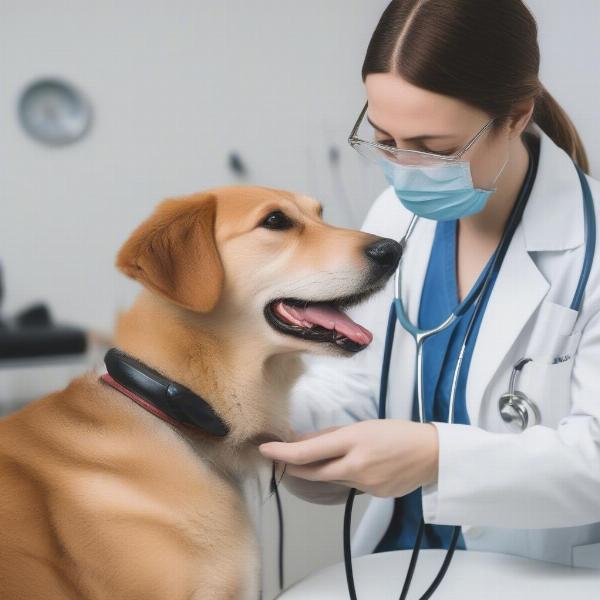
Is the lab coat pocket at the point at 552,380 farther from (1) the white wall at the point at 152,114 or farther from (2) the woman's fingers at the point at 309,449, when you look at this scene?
(1) the white wall at the point at 152,114

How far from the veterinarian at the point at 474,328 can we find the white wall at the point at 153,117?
1623 millimetres

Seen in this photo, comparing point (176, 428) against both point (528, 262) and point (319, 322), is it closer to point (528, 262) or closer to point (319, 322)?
point (319, 322)

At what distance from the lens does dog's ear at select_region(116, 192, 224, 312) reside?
929mm

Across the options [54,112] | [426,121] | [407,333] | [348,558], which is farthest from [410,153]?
[54,112]

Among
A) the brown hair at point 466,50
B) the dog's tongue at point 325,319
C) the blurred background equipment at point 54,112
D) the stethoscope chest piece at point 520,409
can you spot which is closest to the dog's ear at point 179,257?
the dog's tongue at point 325,319

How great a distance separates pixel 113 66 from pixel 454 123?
6.72 feet

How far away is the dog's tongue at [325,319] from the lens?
996 mm

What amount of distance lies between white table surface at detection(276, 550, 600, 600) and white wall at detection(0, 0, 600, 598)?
1958 millimetres

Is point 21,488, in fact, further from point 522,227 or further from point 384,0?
point 384,0

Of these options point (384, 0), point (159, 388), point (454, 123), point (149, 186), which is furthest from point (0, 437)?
point (384, 0)

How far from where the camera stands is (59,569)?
0.82m

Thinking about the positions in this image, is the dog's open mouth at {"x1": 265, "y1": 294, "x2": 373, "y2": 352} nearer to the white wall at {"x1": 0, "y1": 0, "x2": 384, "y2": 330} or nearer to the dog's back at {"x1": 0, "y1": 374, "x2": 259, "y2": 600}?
the dog's back at {"x1": 0, "y1": 374, "x2": 259, "y2": 600}

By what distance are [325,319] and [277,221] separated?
16 centimetres

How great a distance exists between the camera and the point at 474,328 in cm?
120
